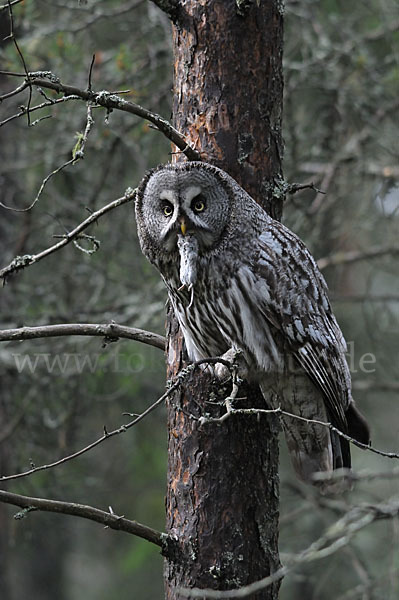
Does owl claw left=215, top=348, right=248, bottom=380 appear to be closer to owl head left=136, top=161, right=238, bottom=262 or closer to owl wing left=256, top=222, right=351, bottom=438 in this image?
owl wing left=256, top=222, right=351, bottom=438

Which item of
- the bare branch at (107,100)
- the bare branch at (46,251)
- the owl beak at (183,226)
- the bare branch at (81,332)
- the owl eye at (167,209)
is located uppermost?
the bare branch at (107,100)

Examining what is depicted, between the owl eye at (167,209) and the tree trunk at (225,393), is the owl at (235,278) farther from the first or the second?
the tree trunk at (225,393)

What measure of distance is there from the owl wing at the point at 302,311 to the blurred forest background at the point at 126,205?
1776 mm

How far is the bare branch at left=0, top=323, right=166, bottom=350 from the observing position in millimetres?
3020

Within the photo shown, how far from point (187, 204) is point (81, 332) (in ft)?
2.22

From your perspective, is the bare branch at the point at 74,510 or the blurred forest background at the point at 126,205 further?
the blurred forest background at the point at 126,205

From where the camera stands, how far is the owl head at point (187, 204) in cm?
311

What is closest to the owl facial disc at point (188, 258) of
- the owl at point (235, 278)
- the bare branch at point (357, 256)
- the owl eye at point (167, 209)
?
the owl at point (235, 278)

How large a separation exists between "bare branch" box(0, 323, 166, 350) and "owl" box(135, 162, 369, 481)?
169 mm

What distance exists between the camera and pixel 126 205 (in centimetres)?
631

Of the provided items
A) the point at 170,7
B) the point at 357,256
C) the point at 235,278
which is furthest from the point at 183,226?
the point at 357,256

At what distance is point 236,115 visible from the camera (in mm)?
3225

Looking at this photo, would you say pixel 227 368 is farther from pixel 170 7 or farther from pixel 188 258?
pixel 170 7

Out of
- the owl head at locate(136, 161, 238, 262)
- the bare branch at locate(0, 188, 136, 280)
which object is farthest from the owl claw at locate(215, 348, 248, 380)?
the bare branch at locate(0, 188, 136, 280)
